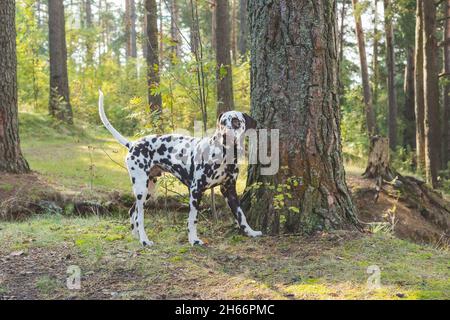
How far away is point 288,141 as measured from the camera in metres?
6.05

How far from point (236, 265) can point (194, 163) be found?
52.9 inches

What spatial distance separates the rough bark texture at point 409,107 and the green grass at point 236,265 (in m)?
19.4

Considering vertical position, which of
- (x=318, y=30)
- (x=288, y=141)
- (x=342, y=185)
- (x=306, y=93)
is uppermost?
(x=318, y=30)

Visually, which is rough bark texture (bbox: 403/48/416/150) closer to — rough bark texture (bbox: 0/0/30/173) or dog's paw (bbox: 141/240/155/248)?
rough bark texture (bbox: 0/0/30/173)

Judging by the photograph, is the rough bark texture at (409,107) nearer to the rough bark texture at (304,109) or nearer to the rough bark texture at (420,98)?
the rough bark texture at (420,98)

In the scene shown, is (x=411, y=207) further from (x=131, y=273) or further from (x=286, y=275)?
(x=131, y=273)

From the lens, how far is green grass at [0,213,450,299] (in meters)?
4.48

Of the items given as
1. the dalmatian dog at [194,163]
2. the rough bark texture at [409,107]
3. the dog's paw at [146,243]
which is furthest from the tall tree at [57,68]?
the rough bark texture at [409,107]

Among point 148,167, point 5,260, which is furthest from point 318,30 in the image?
point 5,260

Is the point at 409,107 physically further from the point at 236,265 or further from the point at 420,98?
the point at 236,265

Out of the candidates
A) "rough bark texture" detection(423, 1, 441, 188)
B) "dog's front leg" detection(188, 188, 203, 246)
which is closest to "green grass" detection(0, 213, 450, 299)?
"dog's front leg" detection(188, 188, 203, 246)

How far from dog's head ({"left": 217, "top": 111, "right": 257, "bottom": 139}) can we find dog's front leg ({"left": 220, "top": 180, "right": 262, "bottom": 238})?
0.66 m

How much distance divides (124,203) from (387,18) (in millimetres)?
12157

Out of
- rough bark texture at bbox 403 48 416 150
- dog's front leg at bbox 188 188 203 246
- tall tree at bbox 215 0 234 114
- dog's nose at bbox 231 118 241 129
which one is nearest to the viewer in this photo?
dog's nose at bbox 231 118 241 129
